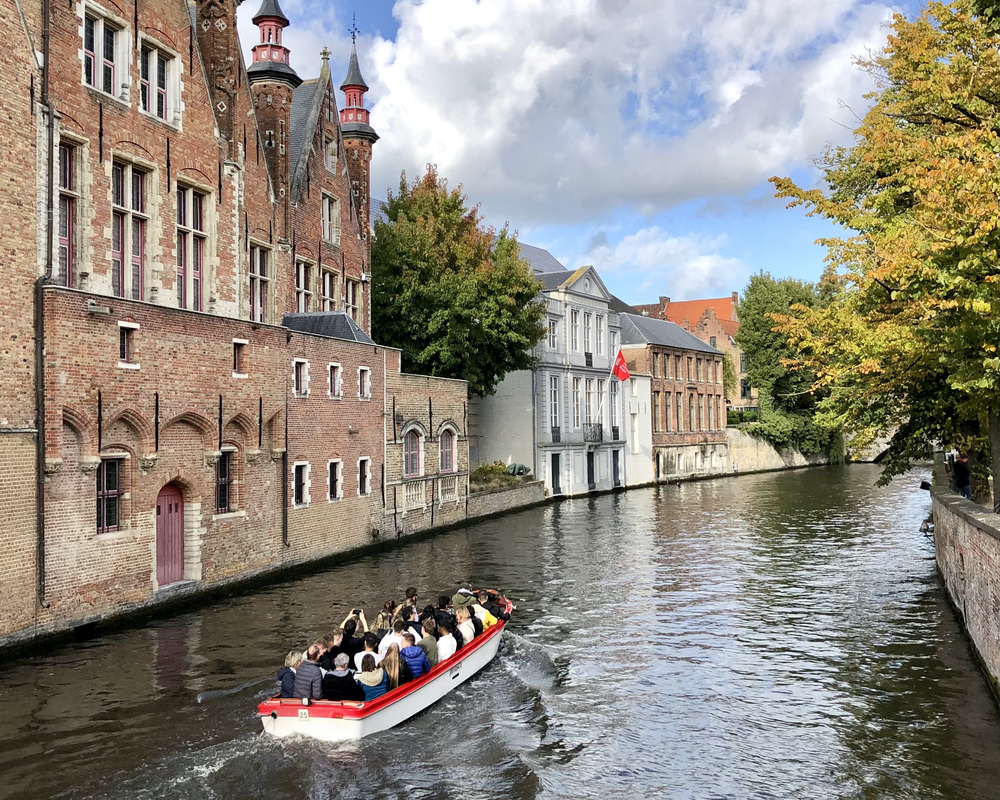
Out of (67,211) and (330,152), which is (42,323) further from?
(330,152)

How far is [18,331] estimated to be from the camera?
56.9ft

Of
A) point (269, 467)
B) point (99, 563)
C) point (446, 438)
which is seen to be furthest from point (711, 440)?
point (99, 563)

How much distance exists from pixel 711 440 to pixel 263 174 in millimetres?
48668

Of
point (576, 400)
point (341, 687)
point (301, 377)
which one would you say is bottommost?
point (341, 687)

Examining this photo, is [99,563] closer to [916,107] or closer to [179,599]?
[179,599]

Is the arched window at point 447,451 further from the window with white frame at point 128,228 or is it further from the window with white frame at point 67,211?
the window with white frame at point 67,211

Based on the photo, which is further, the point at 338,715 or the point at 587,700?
the point at 587,700

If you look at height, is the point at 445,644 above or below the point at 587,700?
above

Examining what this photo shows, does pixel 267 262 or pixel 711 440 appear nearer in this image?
pixel 267 262

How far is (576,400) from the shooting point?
53250mm

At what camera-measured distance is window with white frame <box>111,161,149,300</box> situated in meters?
22.3

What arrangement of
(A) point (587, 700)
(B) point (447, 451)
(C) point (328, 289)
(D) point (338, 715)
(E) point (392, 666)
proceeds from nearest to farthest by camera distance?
(D) point (338, 715)
(E) point (392, 666)
(A) point (587, 700)
(C) point (328, 289)
(B) point (447, 451)

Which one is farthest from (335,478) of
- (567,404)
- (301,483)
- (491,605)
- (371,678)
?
(567,404)

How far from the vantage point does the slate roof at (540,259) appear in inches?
2336
